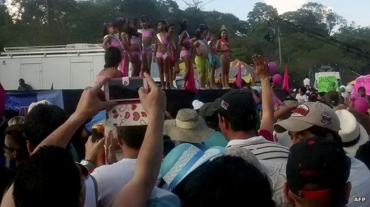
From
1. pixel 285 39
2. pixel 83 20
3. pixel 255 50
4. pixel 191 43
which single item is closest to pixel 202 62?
pixel 191 43

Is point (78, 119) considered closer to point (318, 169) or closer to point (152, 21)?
point (318, 169)

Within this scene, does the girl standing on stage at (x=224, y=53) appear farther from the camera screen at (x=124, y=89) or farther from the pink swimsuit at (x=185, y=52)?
the camera screen at (x=124, y=89)

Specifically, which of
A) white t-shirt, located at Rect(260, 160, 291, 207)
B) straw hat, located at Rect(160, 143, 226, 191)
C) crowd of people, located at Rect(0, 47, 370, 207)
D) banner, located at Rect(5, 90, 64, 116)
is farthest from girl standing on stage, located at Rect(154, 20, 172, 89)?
straw hat, located at Rect(160, 143, 226, 191)

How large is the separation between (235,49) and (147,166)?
54.4 metres

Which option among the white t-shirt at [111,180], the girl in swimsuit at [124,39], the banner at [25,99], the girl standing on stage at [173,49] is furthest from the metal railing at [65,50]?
the white t-shirt at [111,180]

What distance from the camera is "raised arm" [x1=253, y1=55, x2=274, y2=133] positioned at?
4.80 meters

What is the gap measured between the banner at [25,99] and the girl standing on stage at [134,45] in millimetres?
4079

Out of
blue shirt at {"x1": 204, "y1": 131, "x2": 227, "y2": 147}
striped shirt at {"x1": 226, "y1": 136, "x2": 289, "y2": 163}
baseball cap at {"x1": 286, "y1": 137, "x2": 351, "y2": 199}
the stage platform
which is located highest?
baseball cap at {"x1": 286, "y1": 137, "x2": 351, "y2": 199}

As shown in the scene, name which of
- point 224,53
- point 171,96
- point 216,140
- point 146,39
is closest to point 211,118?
point 216,140

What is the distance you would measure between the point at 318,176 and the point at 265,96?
2456 mm

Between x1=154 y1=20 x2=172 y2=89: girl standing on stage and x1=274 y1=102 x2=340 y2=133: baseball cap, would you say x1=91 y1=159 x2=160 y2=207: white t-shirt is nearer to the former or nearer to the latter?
x1=274 y1=102 x2=340 y2=133: baseball cap

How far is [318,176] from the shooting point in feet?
8.66

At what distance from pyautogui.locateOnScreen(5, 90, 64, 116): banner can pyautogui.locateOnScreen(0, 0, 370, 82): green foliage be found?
26080mm

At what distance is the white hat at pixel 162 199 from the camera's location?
293 centimetres
